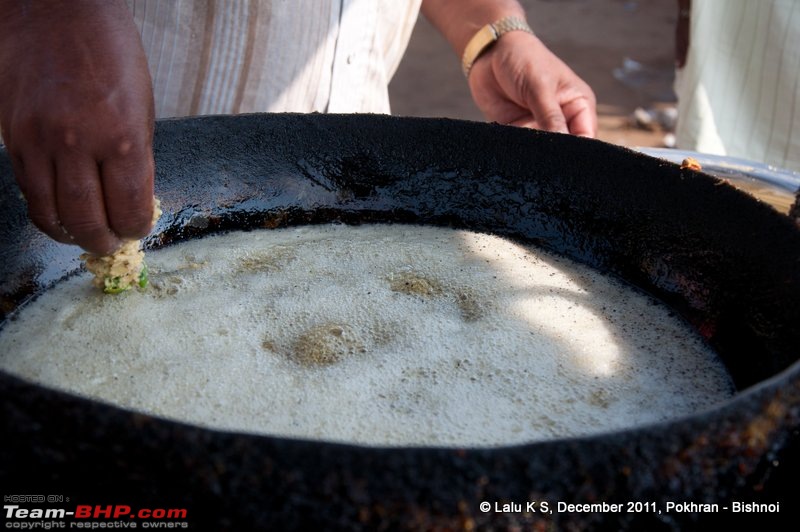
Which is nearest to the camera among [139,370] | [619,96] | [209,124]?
[139,370]

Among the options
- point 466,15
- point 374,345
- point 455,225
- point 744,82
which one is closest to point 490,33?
point 466,15

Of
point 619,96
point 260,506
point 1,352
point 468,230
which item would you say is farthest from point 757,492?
point 619,96

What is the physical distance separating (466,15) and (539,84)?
31cm

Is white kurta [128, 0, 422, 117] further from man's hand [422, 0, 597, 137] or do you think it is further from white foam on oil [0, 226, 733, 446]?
white foam on oil [0, 226, 733, 446]

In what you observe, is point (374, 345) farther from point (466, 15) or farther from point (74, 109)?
point (466, 15)

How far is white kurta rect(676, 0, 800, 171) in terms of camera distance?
2.37 meters

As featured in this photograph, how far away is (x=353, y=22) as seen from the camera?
4.82ft

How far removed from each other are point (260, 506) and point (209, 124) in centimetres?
78

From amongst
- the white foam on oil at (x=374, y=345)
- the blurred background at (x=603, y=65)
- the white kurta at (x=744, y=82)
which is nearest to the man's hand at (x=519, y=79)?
the white foam on oil at (x=374, y=345)

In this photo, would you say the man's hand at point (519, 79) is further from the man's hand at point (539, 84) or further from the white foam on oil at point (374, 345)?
the white foam on oil at point (374, 345)

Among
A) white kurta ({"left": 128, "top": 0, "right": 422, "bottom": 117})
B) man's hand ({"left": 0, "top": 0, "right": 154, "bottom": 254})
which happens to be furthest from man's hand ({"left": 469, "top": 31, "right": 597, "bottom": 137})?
man's hand ({"left": 0, "top": 0, "right": 154, "bottom": 254})

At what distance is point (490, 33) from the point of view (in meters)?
1.57

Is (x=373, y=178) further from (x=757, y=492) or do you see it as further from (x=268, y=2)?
(x=757, y=492)

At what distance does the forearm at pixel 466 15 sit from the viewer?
5.32 ft
